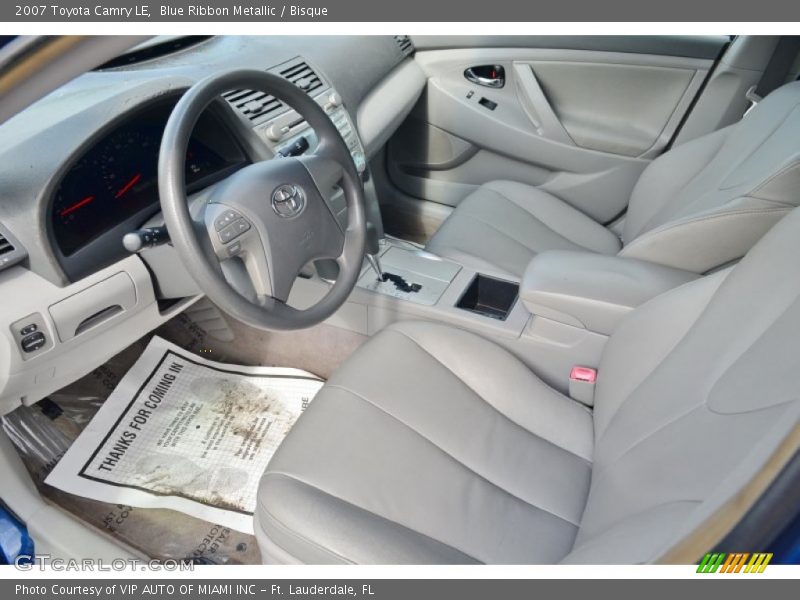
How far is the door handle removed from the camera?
1.89 metres

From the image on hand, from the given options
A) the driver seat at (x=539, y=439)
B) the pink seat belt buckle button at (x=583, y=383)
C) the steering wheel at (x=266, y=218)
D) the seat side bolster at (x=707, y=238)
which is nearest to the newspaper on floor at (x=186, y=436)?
the driver seat at (x=539, y=439)

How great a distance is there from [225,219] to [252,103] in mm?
501

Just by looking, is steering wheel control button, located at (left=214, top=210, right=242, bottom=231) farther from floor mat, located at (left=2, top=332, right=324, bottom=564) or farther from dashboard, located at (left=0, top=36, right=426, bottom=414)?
floor mat, located at (left=2, top=332, right=324, bottom=564)

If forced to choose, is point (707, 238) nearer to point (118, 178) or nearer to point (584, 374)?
point (584, 374)

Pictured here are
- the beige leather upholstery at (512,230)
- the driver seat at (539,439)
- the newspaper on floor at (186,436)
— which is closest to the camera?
the driver seat at (539,439)

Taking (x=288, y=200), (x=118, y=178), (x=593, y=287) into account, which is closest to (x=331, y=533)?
(x=288, y=200)

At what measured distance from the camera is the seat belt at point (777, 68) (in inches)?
61.1

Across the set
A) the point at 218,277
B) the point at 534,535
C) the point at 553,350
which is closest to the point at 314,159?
→ the point at 218,277

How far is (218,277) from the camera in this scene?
90 cm

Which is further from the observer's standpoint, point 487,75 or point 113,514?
point 487,75

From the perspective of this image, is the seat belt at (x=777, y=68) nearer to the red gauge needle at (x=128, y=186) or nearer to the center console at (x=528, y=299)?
the center console at (x=528, y=299)

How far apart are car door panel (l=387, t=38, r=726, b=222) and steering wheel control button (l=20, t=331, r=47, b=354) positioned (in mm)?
1307

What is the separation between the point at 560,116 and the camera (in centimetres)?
187

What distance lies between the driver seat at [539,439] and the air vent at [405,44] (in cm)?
102
